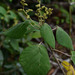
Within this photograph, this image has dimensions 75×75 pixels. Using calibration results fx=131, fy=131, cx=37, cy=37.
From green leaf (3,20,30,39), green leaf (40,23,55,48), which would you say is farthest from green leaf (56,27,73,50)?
green leaf (3,20,30,39)

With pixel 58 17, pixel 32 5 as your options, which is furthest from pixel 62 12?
pixel 32 5

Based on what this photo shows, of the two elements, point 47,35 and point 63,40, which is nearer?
point 47,35

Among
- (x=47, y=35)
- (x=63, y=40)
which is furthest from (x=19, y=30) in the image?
(x=63, y=40)

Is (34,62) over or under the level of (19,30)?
under

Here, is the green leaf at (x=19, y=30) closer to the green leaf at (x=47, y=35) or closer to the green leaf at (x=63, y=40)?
the green leaf at (x=47, y=35)

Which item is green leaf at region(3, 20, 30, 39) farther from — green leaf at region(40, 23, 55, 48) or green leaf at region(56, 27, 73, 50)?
green leaf at region(56, 27, 73, 50)

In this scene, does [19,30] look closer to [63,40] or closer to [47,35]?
[47,35]

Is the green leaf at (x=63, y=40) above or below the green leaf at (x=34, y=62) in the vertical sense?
above

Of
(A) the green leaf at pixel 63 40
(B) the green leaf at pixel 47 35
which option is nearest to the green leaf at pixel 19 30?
(B) the green leaf at pixel 47 35
